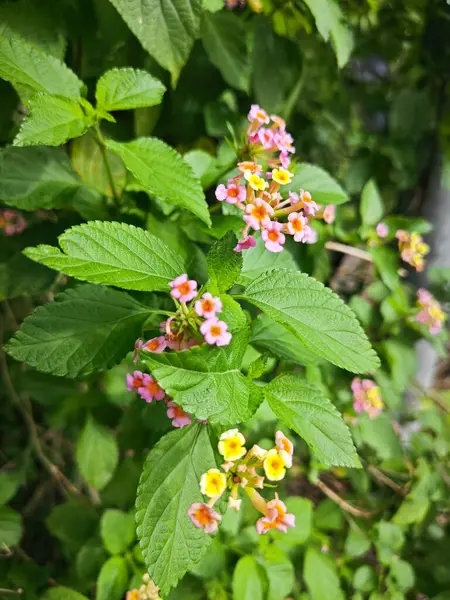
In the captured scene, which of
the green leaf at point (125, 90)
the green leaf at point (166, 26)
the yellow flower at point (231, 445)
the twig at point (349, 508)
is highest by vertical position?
the green leaf at point (166, 26)

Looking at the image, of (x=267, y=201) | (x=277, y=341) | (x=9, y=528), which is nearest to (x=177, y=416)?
(x=277, y=341)

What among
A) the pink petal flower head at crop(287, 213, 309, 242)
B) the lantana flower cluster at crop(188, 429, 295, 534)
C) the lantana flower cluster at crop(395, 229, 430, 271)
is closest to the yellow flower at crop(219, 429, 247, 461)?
the lantana flower cluster at crop(188, 429, 295, 534)

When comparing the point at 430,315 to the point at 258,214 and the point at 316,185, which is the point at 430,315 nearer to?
the point at 316,185

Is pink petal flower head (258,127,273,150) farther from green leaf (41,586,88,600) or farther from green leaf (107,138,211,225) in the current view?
green leaf (41,586,88,600)

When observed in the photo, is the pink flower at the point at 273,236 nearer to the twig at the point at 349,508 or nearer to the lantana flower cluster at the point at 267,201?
the lantana flower cluster at the point at 267,201

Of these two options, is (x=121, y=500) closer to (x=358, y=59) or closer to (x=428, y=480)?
(x=428, y=480)

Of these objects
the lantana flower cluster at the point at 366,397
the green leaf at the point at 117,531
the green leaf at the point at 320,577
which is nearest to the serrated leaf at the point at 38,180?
the green leaf at the point at 117,531
